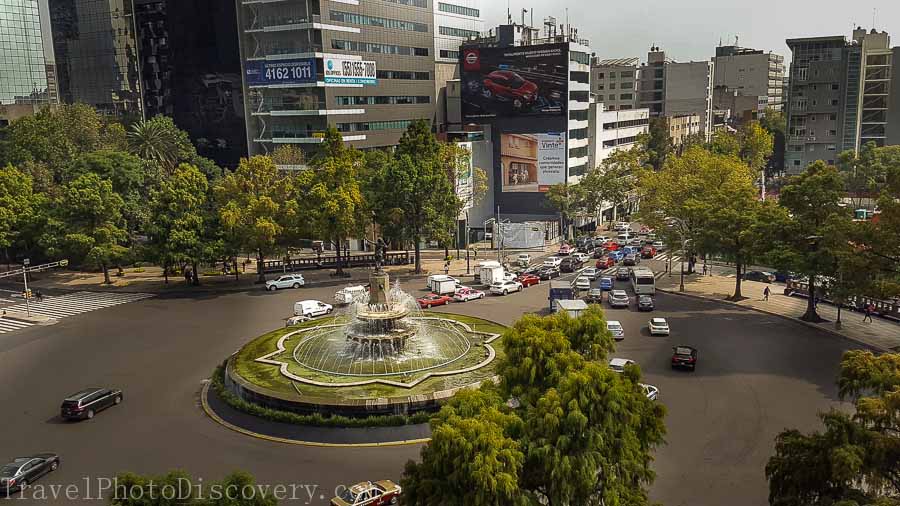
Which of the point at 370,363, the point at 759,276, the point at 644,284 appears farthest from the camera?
the point at 759,276

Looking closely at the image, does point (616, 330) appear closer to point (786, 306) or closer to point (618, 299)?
point (618, 299)

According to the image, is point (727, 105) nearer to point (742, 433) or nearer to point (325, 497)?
point (742, 433)

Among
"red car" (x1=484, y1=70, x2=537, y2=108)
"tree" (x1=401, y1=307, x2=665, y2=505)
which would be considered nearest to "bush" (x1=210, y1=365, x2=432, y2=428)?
"tree" (x1=401, y1=307, x2=665, y2=505)

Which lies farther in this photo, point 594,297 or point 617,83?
point 617,83

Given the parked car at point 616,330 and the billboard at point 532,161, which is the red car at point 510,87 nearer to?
the billboard at point 532,161

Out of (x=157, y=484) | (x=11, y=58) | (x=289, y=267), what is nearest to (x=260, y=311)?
(x=289, y=267)

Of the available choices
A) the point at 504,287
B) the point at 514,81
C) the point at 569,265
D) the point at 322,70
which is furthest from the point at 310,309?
the point at 514,81

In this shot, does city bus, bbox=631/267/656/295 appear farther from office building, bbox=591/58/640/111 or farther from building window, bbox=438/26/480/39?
office building, bbox=591/58/640/111
